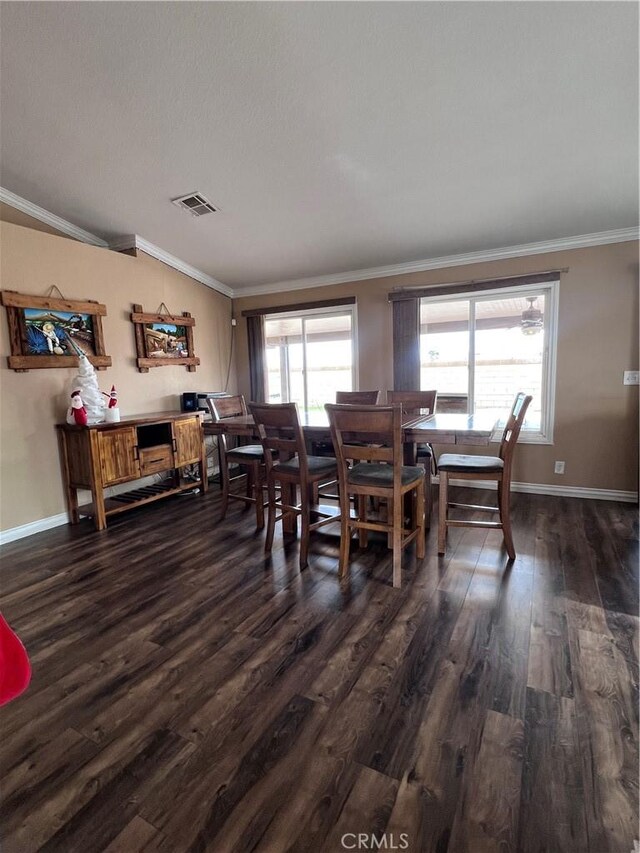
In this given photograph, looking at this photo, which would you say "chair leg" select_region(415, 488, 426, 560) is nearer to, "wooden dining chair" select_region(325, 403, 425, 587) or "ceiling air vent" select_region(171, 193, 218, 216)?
"wooden dining chair" select_region(325, 403, 425, 587)

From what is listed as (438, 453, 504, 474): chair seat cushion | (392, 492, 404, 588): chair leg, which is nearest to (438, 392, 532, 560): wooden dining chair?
(438, 453, 504, 474): chair seat cushion

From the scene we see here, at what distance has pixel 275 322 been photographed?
5285mm

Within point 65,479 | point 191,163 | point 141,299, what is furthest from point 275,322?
point 65,479

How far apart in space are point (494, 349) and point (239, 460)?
9.16 ft

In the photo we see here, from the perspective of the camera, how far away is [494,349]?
13.5 feet

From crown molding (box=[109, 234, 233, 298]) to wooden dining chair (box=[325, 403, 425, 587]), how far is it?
3119mm

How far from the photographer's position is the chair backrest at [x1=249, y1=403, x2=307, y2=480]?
2473mm

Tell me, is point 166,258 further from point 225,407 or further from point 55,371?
point 225,407

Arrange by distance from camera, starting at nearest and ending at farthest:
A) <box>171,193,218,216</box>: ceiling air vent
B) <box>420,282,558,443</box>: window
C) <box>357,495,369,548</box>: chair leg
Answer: <box>357,495,369,548</box>: chair leg < <box>171,193,218,216</box>: ceiling air vent < <box>420,282,558,443</box>: window

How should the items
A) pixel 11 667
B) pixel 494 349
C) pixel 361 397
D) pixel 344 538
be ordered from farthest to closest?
pixel 494 349 → pixel 361 397 → pixel 344 538 → pixel 11 667

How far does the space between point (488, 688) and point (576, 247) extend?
376 centimetres

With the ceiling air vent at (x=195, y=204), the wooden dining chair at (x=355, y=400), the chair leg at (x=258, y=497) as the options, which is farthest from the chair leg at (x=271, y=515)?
the ceiling air vent at (x=195, y=204)

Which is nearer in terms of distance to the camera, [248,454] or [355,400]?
[248,454]

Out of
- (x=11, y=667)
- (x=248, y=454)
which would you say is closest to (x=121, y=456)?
(x=248, y=454)
